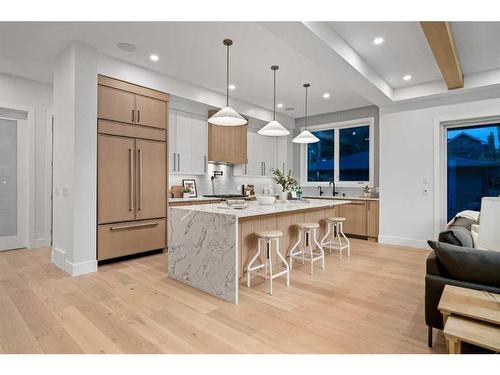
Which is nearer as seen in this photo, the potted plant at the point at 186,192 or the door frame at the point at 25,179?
the door frame at the point at 25,179

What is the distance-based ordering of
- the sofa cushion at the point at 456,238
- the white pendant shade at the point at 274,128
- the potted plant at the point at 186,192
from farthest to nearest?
the potted plant at the point at 186,192
the white pendant shade at the point at 274,128
the sofa cushion at the point at 456,238

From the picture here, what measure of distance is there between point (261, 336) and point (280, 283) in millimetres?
1173

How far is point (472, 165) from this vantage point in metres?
4.91

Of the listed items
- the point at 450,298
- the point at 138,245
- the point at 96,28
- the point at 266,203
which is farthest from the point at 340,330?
the point at 96,28

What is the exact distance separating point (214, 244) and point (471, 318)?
207 cm

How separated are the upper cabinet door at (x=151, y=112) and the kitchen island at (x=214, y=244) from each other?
66.8 inches

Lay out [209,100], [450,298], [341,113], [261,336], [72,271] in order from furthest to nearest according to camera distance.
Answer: [341,113]
[209,100]
[72,271]
[261,336]
[450,298]

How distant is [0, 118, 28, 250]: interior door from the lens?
15.2ft

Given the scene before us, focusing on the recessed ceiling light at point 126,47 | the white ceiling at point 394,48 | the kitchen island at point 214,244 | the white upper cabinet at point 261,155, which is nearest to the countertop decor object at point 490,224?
the kitchen island at point 214,244

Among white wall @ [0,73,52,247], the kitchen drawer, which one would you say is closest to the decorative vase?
the kitchen drawer

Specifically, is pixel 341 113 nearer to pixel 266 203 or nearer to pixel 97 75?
pixel 266 203

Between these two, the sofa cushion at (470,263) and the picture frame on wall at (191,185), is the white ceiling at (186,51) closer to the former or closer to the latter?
the picture frame on wall at (191,185)

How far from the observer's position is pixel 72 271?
11.4 feet

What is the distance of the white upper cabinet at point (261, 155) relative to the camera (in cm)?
667
